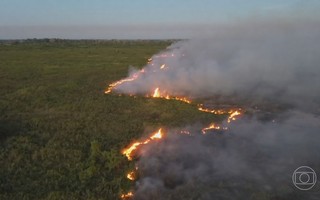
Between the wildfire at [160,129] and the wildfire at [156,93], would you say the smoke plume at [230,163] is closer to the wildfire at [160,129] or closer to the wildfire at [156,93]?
the wildfire at [160,129]

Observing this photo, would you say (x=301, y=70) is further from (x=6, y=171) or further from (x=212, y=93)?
(x=6, y=171)

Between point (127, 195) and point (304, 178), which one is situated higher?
point (304, 178)

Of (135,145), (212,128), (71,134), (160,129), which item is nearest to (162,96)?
(160,129)

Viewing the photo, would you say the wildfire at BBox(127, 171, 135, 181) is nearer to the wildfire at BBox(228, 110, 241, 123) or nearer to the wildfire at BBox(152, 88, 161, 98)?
the wildfire at BBox(228, 110, 241, 123)

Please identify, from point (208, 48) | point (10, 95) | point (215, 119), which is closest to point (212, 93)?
point (208, 48)

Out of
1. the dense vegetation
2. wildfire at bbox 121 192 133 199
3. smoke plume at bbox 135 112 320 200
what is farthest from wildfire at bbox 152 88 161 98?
wildfire at bbox 121 192 133 199

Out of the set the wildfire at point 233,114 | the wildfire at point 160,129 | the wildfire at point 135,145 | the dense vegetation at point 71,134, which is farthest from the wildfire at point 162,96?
the wildfire at point 135,145

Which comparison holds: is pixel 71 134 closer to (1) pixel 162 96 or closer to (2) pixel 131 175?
(2) pixel 131 175
